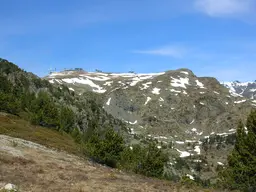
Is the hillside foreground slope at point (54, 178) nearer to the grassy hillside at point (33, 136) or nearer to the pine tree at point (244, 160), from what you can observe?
the grassy hillside at point (33, 136)

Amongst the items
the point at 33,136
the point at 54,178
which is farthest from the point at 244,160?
the point at 54,178

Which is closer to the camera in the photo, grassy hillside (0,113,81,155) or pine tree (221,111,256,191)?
grassy hillside (0,113,81,155)

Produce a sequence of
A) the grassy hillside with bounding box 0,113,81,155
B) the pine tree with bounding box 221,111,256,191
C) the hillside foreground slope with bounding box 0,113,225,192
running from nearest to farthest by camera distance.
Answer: the hillside foreground slope with bounding box 0,113,225,192 < the grassy hillside with bounding box 0,113,81,155 < the pine tree with bounding box 221,111,256,191

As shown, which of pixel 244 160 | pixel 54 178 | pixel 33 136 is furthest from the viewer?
pixel 244 160

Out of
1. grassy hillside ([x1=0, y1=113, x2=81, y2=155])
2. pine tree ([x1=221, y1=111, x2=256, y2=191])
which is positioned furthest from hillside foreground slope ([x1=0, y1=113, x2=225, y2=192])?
pine tree ([x1=221, y1=111, x2=256, y2=191])

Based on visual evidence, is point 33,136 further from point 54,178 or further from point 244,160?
point 244,160

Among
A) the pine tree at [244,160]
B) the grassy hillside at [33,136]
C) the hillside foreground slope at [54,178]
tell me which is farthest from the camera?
the pine tree at [244,160]

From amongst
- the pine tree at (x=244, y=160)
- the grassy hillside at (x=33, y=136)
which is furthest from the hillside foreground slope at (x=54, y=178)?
the pine tree at (x=244, y=160)

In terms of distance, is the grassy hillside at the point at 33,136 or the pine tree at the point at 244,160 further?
the pine tree at the point at 244,160

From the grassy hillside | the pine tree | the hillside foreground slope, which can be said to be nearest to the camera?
the hillside foreground slope

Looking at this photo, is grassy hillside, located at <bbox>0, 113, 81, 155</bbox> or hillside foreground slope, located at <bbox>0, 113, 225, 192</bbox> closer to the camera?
hillside foreground slope, located at <bbox>0, 113, 225, 192</bbox>

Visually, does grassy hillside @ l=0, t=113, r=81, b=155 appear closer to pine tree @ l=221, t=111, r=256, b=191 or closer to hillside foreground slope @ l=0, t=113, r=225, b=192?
hillside foreground slope @ l=0, t=113, r=225, b=192

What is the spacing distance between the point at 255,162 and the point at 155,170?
24.1m

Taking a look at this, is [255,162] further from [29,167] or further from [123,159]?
[29,167]
